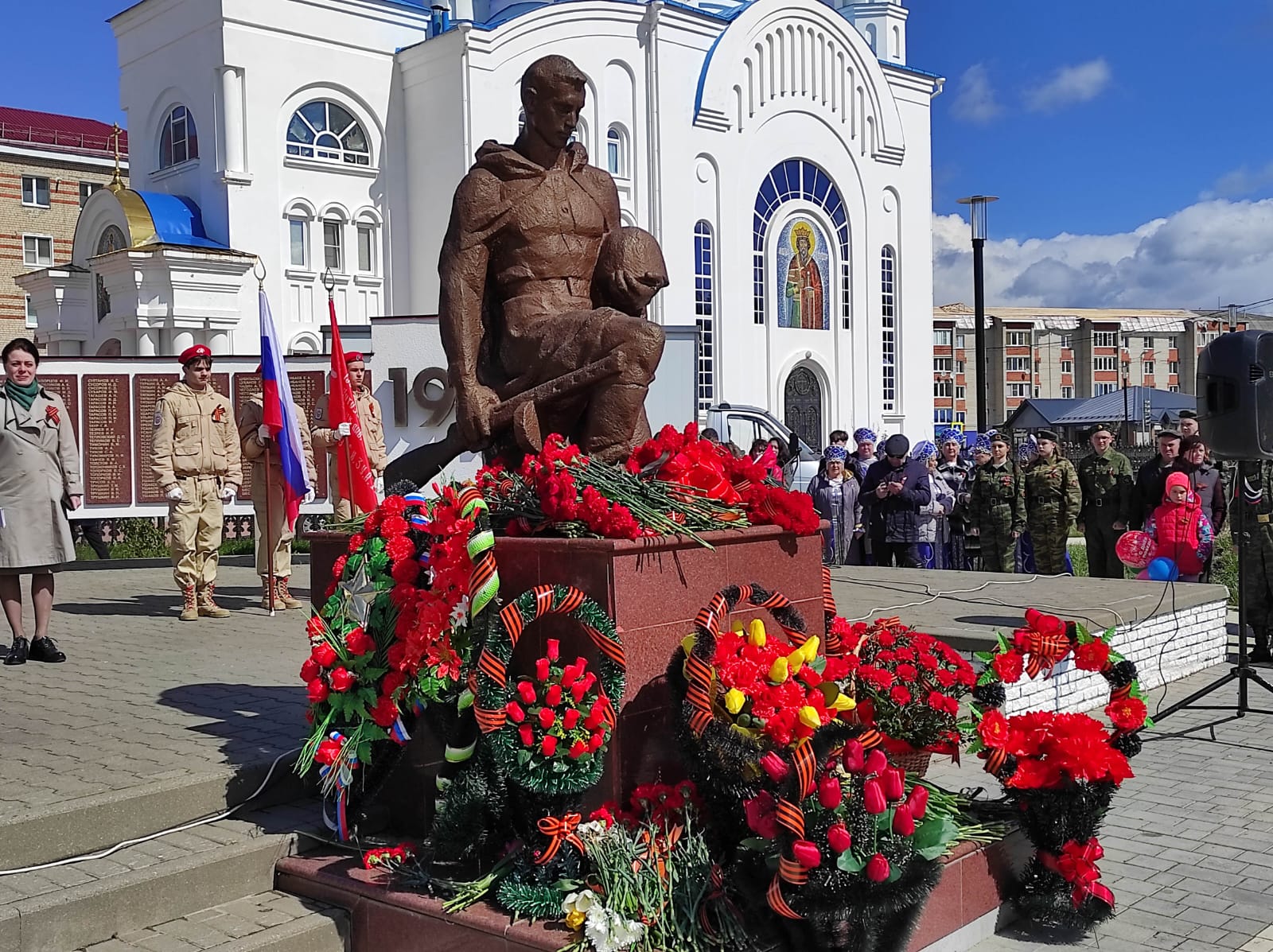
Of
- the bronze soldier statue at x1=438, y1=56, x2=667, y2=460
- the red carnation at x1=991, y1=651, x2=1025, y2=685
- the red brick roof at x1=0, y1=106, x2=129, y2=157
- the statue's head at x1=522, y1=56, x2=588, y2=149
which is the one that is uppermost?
the red brick roof at x1=0, y1=106, x2=129, y2=157

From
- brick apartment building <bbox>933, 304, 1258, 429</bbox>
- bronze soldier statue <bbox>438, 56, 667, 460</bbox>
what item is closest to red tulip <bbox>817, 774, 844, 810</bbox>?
bronze soldier statue <bbox>438, 56, 667, 460</bbox>

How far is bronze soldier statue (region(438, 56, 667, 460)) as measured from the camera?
511 cm

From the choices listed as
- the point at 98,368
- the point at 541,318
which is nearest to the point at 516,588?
the point at 541,318

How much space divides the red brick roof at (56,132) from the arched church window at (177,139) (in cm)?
1902

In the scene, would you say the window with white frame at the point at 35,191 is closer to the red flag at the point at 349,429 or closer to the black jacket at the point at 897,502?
the red flag at the point at 349,429

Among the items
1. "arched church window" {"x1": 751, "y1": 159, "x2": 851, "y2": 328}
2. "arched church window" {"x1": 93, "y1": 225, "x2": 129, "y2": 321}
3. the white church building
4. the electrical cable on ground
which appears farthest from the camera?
"arched church window" {"x1": 751, "y1": 159, "x2": 851, "y2": 328}

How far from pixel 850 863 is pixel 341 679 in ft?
6.06

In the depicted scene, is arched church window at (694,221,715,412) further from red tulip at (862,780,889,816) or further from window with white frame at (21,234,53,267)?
red tulip at (862,780,889,816)

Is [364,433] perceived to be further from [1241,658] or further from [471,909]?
[471,909]

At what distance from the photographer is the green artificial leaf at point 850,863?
3.37 meters

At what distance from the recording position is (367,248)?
29875mm

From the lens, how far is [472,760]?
3.87 metres

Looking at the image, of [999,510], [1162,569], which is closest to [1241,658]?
[1162,569]

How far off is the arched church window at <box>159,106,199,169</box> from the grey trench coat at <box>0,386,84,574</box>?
23375 millimetres
